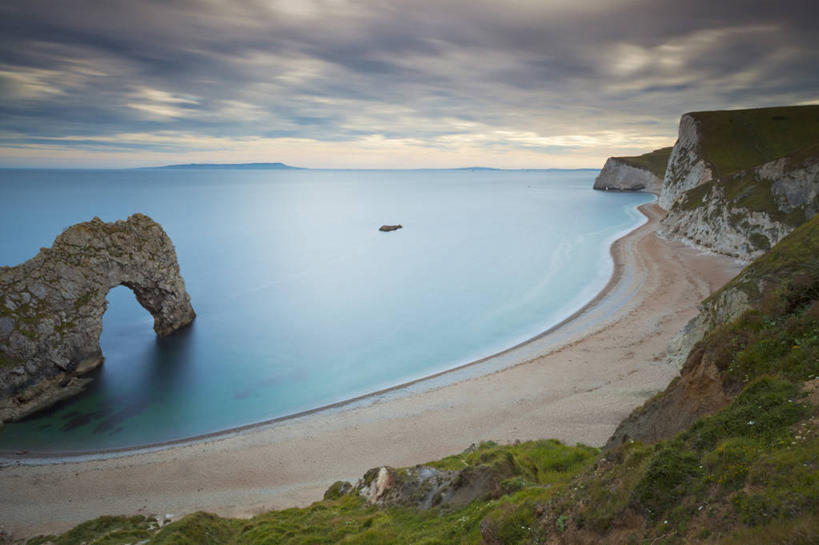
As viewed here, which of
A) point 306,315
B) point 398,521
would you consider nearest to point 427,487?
point 398,521

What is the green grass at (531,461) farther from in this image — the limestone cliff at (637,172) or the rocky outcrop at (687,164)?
the limestone cliff at (637,172)

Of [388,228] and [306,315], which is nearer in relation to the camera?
[306,315]

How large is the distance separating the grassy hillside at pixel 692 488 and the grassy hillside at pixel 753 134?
236 feet

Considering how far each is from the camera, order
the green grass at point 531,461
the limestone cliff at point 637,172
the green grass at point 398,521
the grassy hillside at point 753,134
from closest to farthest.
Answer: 1. the green grass at point 398,521
2. the green grass at point 531,461
3. the grassy hillside at point 753,134
4. the limestone cliff at point 637,172

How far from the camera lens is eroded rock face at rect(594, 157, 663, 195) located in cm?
15350

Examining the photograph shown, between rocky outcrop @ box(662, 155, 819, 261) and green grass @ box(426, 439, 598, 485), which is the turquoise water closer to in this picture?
rocky outcrop @ box(662, 155, 819, 261)

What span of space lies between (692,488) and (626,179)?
180517 millimetres

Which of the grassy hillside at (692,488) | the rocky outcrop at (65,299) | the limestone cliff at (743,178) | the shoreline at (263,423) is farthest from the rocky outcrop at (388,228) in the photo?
the grassy hillside at (692,488)

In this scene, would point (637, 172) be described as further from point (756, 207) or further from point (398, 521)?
point (398, 521)

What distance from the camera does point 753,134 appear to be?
248 ft

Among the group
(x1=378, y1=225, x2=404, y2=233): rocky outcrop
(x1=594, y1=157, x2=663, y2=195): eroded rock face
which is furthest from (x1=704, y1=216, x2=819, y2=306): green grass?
(x1=594, y1=157, x2=663, y2=195): eroded rock face

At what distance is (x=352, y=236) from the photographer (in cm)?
9000

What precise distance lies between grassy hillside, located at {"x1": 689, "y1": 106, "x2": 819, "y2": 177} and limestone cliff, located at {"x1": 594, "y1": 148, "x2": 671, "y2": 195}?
224ft

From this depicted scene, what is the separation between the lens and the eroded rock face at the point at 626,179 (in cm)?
15350
